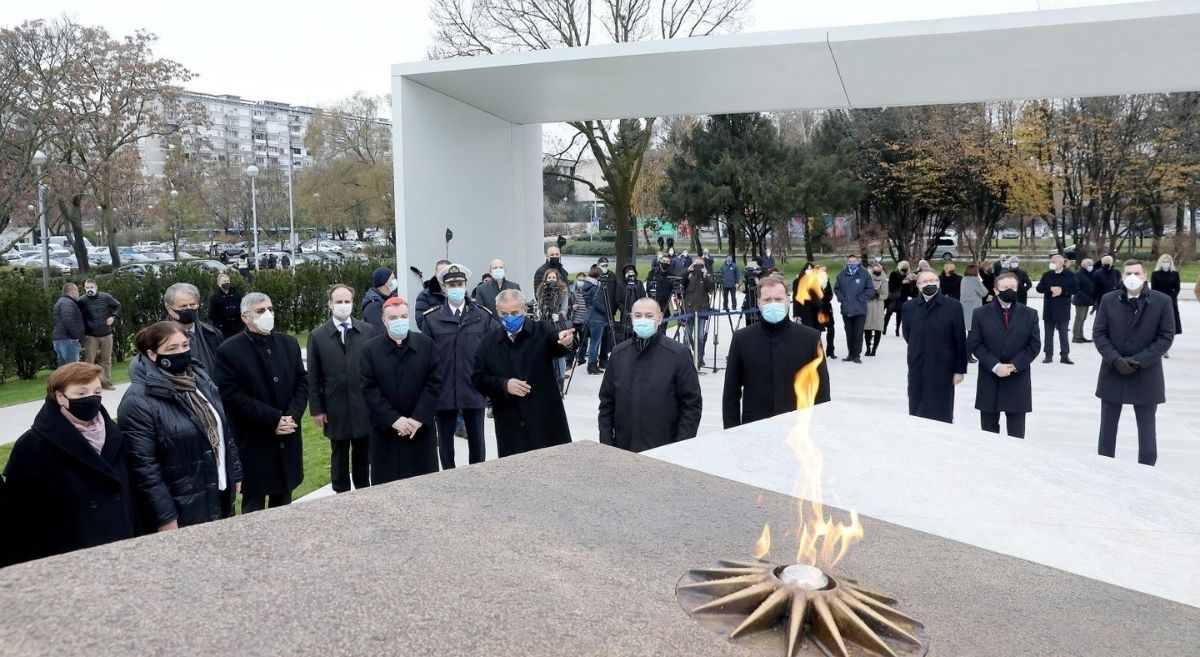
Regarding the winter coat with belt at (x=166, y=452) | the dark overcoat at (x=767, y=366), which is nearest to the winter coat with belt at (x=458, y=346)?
the dark overcoat at (x=767, y=366)

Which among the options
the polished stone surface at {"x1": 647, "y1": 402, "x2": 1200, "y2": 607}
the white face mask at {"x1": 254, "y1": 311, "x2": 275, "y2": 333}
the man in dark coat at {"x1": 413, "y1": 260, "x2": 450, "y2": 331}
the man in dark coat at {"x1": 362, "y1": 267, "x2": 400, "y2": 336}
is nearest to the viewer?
the polished stone surface at {"x1": 647, "y1": 402, "x2": 1200, "y2": 607}

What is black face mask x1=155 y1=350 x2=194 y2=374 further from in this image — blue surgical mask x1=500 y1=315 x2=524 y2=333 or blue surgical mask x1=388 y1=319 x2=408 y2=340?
blue surgical mask x1=500 y1=315 x2=524 y2=333

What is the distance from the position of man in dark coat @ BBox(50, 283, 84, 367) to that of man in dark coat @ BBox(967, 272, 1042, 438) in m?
11.9

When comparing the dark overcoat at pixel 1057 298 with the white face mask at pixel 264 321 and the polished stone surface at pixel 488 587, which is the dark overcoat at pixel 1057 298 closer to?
the polished stone surface at pixel 488 587

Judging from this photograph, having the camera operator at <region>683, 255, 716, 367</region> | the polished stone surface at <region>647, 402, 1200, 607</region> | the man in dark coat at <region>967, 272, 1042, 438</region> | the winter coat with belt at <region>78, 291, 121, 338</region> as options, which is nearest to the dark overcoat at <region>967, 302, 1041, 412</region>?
the man in dark coat at <region>967, 272, 1042, 438</region>

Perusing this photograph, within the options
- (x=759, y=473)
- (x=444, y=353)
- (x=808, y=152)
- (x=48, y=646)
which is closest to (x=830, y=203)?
(x=808, y=152)

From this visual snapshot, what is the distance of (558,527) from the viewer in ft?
11.1

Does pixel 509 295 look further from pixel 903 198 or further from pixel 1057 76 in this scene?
pixel 903 198

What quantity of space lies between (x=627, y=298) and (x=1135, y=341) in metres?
8.68

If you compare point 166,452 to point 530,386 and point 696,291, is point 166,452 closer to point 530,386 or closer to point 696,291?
point 530,386

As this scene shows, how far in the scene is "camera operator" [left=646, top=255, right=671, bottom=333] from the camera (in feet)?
62.7

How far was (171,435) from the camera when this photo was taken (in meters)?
4.54

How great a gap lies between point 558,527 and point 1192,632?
6.74ft

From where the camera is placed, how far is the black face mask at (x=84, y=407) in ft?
13.0
